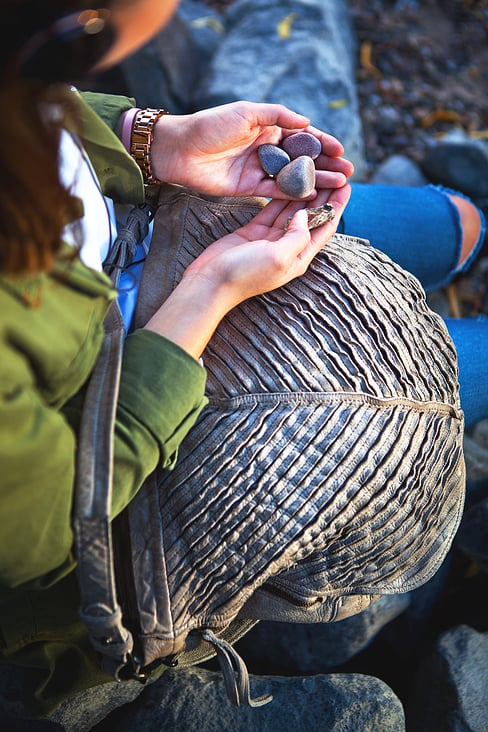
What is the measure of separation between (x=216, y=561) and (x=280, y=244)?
22.2 inches

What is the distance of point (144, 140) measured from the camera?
1.41 metres

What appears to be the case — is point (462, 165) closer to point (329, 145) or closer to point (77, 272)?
point (329, 145)

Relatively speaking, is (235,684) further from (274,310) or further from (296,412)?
(274,310)

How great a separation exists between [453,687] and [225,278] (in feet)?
3.99

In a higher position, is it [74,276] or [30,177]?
[30,177]

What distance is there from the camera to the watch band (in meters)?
1.40

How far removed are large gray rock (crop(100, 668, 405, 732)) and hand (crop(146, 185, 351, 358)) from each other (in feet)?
3.00

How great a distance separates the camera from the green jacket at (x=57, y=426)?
0.84 m

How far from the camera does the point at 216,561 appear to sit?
1086 millimetres

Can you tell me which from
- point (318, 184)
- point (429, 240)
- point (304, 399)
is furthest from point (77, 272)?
point (429, 240)

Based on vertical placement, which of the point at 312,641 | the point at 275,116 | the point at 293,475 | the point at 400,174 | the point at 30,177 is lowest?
the point at 312,641

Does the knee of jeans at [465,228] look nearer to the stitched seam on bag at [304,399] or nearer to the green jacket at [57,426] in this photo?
the stitched seam on bag at [304,399]

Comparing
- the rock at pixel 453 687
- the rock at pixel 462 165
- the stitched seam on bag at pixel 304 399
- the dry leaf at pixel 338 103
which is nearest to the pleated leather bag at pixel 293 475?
the stitched seam on bag at pixel 304 399

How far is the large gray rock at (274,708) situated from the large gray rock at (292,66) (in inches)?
78.8
